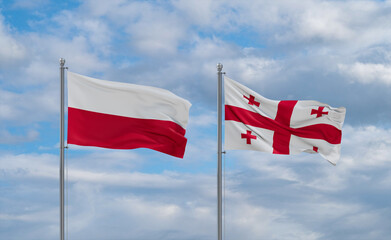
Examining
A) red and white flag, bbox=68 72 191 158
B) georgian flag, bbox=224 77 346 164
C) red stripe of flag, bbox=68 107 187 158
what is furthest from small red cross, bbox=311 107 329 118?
red stripe of flag, bbox=68 107 187 158

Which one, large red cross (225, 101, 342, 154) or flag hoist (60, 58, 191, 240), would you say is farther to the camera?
large red cross (225, 101, 342, 154)

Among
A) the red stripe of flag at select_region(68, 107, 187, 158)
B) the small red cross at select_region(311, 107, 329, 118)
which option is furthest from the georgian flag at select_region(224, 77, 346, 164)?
the red stripe of flag at select_region(68, 107, 187, 158)

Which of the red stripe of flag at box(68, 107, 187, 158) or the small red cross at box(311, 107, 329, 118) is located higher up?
the small red cross at box(311, 107, 329, 118)

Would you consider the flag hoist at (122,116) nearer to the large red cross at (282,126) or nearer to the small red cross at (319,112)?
the large red cross at (282,126)

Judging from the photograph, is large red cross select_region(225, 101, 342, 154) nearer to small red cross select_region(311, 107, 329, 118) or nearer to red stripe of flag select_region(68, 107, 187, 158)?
small red cross select_region(311, 107, 329, 118)

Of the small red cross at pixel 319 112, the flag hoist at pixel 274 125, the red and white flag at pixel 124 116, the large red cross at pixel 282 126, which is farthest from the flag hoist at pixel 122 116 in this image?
the small red cross at pixel 319 112

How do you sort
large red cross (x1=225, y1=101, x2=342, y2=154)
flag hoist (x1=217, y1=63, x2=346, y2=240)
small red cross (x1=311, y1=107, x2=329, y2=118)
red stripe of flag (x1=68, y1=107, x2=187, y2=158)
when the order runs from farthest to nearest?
small red cross (x1=311, y1=107, x2=329, y2=118)
large red cross (x1=225, y1=101, x2=342, y2=154)
flag hoist (x1=217, y1=63, x2=346, y2=240)
red stripe of flag (x1=68, y1=107, x2=187, y2=158)

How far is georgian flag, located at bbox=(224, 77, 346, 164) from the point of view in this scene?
64.6 ft

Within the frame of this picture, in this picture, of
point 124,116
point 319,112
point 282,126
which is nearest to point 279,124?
point 282,126

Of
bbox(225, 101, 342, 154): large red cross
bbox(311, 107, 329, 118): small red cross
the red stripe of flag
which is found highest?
bbox(311, 107, 329, 118): small red cross

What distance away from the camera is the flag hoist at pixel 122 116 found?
716 inches

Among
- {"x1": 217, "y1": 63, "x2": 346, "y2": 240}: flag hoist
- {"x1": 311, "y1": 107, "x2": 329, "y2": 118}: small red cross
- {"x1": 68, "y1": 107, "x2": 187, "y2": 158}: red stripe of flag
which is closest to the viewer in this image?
{"x1": 68, "y1": 107, "x2": 187, "y2": 158}: red stripe of flag

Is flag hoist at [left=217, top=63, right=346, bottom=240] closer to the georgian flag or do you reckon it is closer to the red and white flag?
the georgian flag

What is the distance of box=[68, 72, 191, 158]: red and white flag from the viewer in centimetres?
1823
